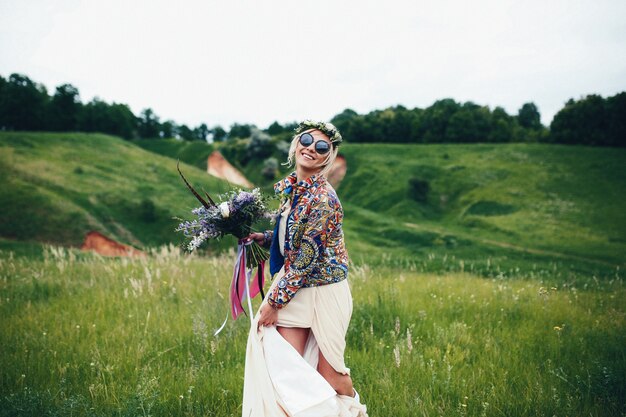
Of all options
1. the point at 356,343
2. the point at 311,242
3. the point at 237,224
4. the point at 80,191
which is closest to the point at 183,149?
the point at 80,191

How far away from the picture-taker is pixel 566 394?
3.85 meters

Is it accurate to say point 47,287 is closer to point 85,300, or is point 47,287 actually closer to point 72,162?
point 85,300

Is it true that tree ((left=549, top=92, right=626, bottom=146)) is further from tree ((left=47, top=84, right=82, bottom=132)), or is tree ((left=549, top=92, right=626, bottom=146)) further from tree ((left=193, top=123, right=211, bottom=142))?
tree ((left=193, top=123, right=211, bottom=142))

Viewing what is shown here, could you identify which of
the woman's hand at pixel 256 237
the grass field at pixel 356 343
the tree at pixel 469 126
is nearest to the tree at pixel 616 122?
the tree at pixel 469 126

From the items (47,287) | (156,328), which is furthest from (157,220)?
(156,328)

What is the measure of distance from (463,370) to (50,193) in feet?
109

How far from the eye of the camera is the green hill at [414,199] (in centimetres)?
2728

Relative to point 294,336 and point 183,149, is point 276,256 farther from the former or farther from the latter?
point 183,149

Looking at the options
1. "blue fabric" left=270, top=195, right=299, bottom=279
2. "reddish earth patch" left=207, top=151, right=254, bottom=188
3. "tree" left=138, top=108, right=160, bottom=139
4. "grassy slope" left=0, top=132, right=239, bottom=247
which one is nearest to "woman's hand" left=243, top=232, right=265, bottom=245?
"blue fabric" left=270, top=195, right=299, bottom=279

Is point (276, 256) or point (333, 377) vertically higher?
point (276, 256)

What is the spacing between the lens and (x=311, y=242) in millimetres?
3180

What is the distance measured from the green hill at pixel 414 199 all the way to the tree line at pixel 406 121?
5963 millimetres

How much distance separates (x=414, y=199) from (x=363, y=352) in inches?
1586

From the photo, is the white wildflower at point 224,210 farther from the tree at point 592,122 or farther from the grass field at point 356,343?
the tree at point 592,122
